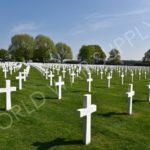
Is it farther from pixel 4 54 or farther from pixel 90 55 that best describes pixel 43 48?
pixel 4 54

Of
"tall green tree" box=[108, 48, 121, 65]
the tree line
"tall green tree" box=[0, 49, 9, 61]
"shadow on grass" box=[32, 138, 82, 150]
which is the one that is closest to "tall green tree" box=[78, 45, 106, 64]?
the tree line

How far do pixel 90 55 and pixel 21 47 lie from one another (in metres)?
20.0

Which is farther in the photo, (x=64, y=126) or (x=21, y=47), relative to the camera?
(x=21, y=47)

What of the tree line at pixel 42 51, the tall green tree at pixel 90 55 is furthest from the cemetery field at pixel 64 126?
the tree line at pixel 42 51

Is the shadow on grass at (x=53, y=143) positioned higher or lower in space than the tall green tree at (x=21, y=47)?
lower

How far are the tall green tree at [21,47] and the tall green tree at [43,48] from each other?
145 cm

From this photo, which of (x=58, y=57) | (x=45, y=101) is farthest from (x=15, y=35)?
(x=45, y=101)

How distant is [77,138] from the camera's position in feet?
20.5

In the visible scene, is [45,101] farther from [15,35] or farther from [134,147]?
[15,35]

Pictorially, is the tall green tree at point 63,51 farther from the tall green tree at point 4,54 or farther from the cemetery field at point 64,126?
the cemetery field at point 64,126

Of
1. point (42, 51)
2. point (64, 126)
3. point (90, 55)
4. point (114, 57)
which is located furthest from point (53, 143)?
point (42, 51)

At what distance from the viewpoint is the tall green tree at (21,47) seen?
260ft

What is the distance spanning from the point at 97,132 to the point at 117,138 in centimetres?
52

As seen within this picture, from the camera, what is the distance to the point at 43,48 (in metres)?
80.6
